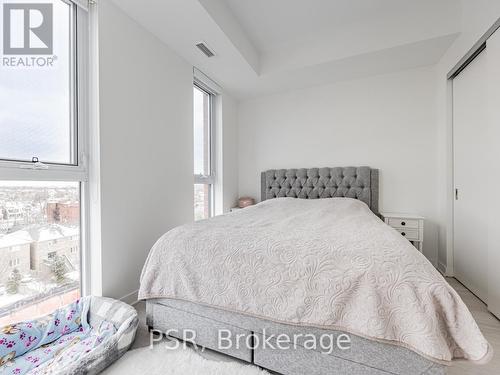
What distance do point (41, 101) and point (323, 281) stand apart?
2131mm

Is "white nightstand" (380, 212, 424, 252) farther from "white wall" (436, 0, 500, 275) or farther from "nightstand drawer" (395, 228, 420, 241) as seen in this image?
"white wall" (436, 0, 500, 275)

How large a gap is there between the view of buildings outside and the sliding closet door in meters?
3.32

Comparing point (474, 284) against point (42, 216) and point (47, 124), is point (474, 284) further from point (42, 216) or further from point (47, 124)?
point (47, 124)

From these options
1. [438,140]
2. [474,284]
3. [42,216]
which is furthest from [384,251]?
[438,140]

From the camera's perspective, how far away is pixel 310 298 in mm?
1078

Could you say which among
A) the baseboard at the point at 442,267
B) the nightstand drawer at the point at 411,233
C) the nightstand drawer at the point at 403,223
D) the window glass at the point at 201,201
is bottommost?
the baseboard at the point at 442,267

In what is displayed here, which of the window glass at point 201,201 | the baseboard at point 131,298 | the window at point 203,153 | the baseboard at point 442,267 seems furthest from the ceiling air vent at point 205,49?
the baseboard at point 442,267

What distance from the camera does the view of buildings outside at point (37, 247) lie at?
1.43 meters

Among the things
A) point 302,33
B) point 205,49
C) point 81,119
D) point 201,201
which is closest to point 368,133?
point 302,33

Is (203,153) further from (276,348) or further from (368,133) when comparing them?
(276,348)

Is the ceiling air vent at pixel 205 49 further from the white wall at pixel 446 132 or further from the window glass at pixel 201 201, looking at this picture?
the white wall at pixel 446 132

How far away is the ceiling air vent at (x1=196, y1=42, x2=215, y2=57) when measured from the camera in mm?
2399

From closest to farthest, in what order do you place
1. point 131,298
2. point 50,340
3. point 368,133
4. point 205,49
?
point 50,340, point 131,298, point 205,49, point 368,133

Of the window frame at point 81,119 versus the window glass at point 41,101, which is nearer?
the window glass at point 41,101
